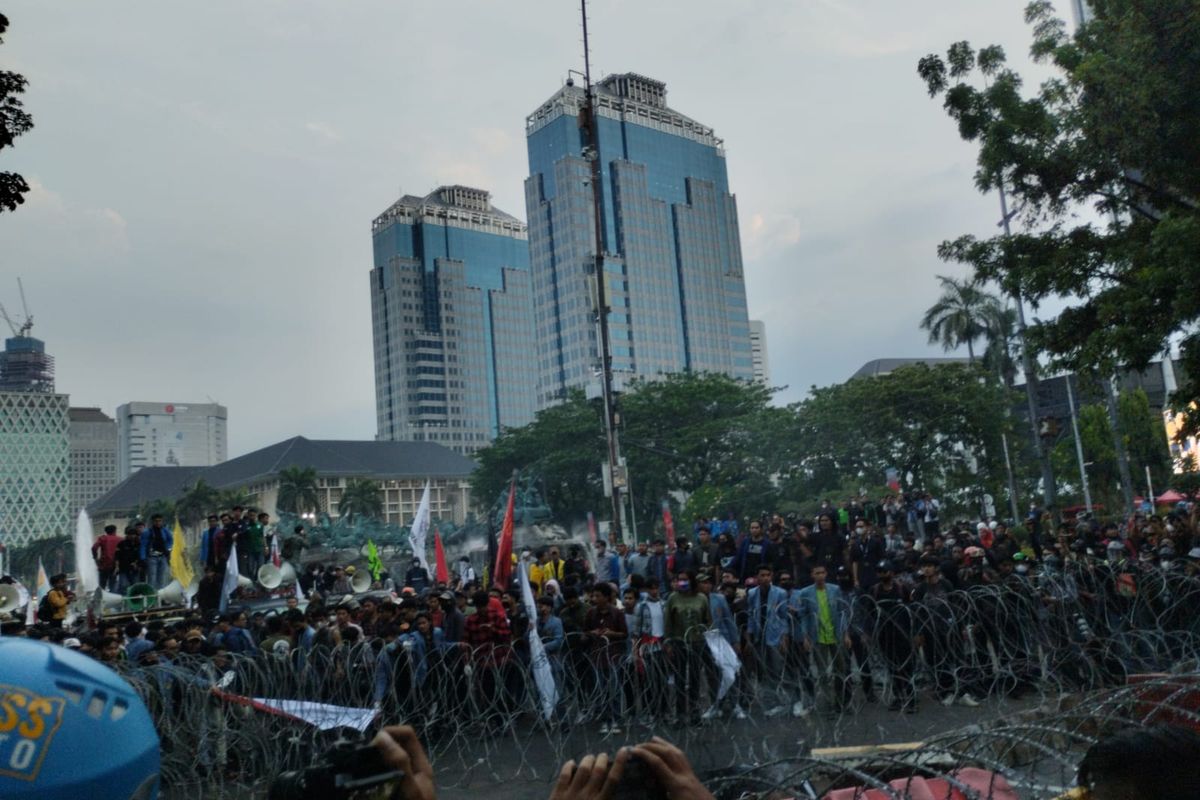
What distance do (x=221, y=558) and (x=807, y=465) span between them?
3635cm

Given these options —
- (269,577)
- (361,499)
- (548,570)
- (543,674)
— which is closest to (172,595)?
(269,577)

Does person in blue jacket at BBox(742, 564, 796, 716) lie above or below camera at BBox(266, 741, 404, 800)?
below

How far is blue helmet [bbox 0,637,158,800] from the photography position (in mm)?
2096

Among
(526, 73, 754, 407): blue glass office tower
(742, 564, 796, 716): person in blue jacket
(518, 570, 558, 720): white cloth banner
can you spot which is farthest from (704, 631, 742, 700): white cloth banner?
(526, 73, 754, 407): blue glass office tower

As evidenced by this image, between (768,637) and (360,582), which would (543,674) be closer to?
(768,637)

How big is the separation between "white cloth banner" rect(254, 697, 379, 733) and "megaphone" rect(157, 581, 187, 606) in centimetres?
990

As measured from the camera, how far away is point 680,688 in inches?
436

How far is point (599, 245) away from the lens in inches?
1068

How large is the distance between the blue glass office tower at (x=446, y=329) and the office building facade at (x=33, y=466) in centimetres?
5848

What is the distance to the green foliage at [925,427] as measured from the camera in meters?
45.8

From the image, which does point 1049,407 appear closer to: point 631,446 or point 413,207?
point 631,446

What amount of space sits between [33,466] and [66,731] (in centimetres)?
19990

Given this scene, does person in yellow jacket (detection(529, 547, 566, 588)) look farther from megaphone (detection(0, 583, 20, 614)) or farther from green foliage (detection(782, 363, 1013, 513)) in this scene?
green foliage (detection(782, 363, 1013, 513))

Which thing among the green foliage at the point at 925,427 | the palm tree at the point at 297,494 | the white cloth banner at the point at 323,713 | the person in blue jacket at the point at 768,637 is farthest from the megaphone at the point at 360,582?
the palm tree at the point at 297,494
